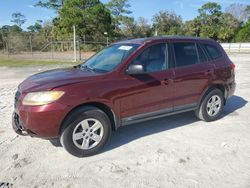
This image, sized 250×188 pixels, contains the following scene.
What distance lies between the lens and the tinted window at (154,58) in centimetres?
450

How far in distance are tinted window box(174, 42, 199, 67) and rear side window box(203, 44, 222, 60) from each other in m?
0.39

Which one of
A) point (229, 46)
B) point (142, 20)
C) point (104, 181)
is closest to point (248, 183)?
point (104, 181)

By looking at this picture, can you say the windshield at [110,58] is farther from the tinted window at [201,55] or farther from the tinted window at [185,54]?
the tinted window at [201,55]

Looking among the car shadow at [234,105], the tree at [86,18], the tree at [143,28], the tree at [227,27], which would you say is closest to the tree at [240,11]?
the tree at [227,27]

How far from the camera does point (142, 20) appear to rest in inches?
2041

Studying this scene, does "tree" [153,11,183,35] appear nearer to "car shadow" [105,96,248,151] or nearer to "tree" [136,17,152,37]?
"tree" [136,17,152,37]

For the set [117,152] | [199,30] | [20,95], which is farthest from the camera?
[199,30]

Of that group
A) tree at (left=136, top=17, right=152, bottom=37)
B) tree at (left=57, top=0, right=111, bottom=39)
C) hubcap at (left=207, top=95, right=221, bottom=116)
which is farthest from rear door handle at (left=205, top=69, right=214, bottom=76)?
tree at (left=136, top=17, right=152, bottom=37)

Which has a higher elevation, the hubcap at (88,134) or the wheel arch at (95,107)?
the wheel arch at (95,107)

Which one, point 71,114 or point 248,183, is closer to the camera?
point 248,183

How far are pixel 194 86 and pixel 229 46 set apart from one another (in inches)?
1600

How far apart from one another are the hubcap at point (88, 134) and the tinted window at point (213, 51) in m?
2.89

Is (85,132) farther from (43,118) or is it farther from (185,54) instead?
(185,54)

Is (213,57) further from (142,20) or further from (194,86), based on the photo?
(142,20)
